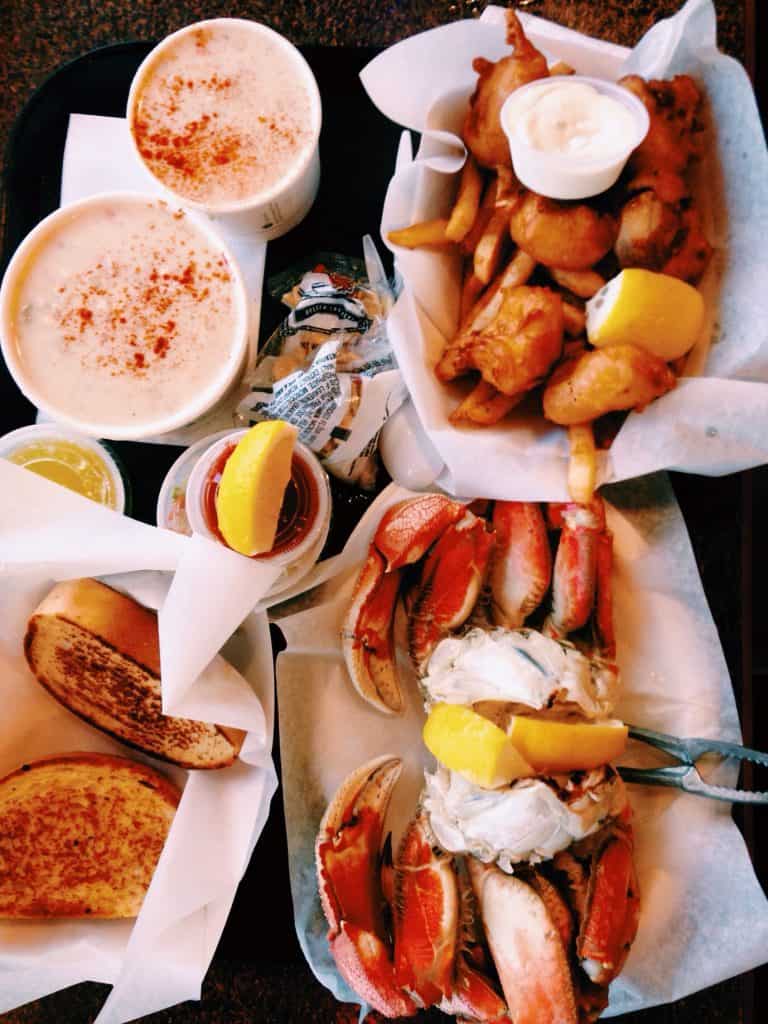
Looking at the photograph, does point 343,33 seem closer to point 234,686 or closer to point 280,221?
point 280,221

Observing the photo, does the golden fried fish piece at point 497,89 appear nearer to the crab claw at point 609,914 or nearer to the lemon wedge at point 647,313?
the lemon wedge at point 647,313

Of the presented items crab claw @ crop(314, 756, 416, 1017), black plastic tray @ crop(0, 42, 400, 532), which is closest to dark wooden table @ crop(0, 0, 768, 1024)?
black plastic tray @ crop(0, 42, 400, 532)

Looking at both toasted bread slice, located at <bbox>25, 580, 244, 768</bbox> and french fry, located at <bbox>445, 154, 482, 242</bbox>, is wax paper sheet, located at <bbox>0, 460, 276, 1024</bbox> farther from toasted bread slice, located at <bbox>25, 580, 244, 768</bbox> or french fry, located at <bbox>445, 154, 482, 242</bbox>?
french fry, located at <bbox>445, 154, 482, 242</bbox>

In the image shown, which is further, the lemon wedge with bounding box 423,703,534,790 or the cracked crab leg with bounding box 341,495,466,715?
the cracked crab leg with bounding box 341,495,466,715

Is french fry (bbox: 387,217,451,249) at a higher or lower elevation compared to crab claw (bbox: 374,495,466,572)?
higher

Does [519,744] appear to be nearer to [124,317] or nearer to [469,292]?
[469,292]

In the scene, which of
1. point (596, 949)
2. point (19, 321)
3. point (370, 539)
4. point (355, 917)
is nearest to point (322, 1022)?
point (355, 917)

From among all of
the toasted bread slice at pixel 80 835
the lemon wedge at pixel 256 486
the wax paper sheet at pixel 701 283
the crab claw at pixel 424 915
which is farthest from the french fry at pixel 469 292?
the toasted bread slice at pixel 80 835
